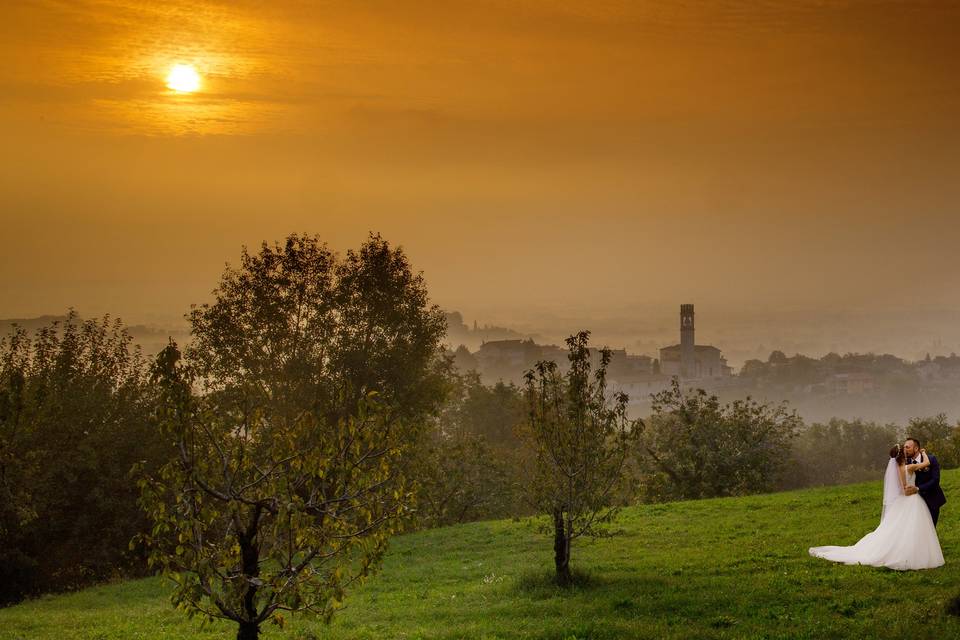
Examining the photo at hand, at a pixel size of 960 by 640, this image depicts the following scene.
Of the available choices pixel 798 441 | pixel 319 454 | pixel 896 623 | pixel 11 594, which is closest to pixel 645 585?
pixel 896 623

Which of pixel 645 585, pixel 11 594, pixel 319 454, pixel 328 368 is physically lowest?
pixel 11 594

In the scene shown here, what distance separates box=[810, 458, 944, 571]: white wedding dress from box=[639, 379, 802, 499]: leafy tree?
26618mm

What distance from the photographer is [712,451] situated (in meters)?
54.1

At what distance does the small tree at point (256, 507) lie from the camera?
45.8ft

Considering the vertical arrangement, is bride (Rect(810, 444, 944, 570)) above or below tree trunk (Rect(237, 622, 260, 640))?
above

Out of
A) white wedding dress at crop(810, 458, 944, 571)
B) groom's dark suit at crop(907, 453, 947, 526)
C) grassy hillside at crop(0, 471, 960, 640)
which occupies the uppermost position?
groom's dark suit at crop(907, 453, 947, 526)

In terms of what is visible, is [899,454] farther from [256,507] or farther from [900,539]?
[256,507]

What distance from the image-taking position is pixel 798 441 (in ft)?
407

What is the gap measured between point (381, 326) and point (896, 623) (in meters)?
36.0

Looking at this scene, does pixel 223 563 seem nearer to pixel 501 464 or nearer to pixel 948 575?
pixel 948 575

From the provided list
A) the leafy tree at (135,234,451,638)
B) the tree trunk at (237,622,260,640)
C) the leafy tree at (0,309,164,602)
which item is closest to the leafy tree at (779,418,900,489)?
the leafy tree at (0,309,164,602)

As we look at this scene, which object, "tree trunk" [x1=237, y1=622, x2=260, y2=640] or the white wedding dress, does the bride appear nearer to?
the white wedding dress

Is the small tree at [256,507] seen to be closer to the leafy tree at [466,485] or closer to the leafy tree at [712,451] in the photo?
the leafy tree at [712,451]

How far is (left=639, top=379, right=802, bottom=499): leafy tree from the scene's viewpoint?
5347 cm
